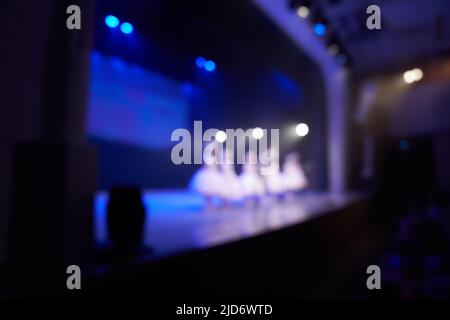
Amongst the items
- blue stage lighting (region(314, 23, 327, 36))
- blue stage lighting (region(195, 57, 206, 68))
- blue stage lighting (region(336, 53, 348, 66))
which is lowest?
blue stage lighting (region(195, 57, 206, 68))

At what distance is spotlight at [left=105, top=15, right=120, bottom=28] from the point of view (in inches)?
46.9

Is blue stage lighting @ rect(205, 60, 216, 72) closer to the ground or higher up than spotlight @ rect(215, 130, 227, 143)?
higher up

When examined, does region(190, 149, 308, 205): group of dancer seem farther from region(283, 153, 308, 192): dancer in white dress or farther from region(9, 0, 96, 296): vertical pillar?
region(9, 0, 96, 296): vertical pillar

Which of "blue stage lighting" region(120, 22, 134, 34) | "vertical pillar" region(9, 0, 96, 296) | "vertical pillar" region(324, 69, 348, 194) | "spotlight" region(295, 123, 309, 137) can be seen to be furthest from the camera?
"vertical pillar" region(324, 69, 348, 194)

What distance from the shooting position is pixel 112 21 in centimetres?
121

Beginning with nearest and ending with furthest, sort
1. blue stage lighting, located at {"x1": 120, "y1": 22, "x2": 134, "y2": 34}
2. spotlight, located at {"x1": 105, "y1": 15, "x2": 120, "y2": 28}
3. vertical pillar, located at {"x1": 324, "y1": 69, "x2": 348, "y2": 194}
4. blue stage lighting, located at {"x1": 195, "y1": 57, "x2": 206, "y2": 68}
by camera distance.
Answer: spotlight, located at {"x1": 105, "y1": 15, "x2": 120, "y2": 28} < blue stage lighting, located at {"x1": 120, "y1": 22, "x2": 134, "y2": 34} < blue stage lighting, located at {"x1": 195, "y1": 57, "x2": 206, "y2": 68} < vertical pillar, located at {"x1": 324, "y1": 69, "x2": 348, "y2": 194}

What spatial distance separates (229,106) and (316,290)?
334 cm

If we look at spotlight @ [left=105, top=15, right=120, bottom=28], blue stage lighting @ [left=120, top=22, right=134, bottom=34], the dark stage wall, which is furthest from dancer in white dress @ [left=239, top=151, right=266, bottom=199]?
spotlight @ [left=105, top=15, right=120, bottom=28]

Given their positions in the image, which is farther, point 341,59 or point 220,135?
point 341,59

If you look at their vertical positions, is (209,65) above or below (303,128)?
above

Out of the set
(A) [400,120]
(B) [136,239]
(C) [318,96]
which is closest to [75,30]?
(B) [136,239]

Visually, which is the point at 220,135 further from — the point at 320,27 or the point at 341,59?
the point at 341,59

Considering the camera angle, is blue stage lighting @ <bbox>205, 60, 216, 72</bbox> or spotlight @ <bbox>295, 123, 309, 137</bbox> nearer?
spotlight @ <bbox>295, 123, 309, 137</bbox>

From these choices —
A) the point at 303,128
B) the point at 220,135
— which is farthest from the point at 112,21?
Result: the point at 303,128
